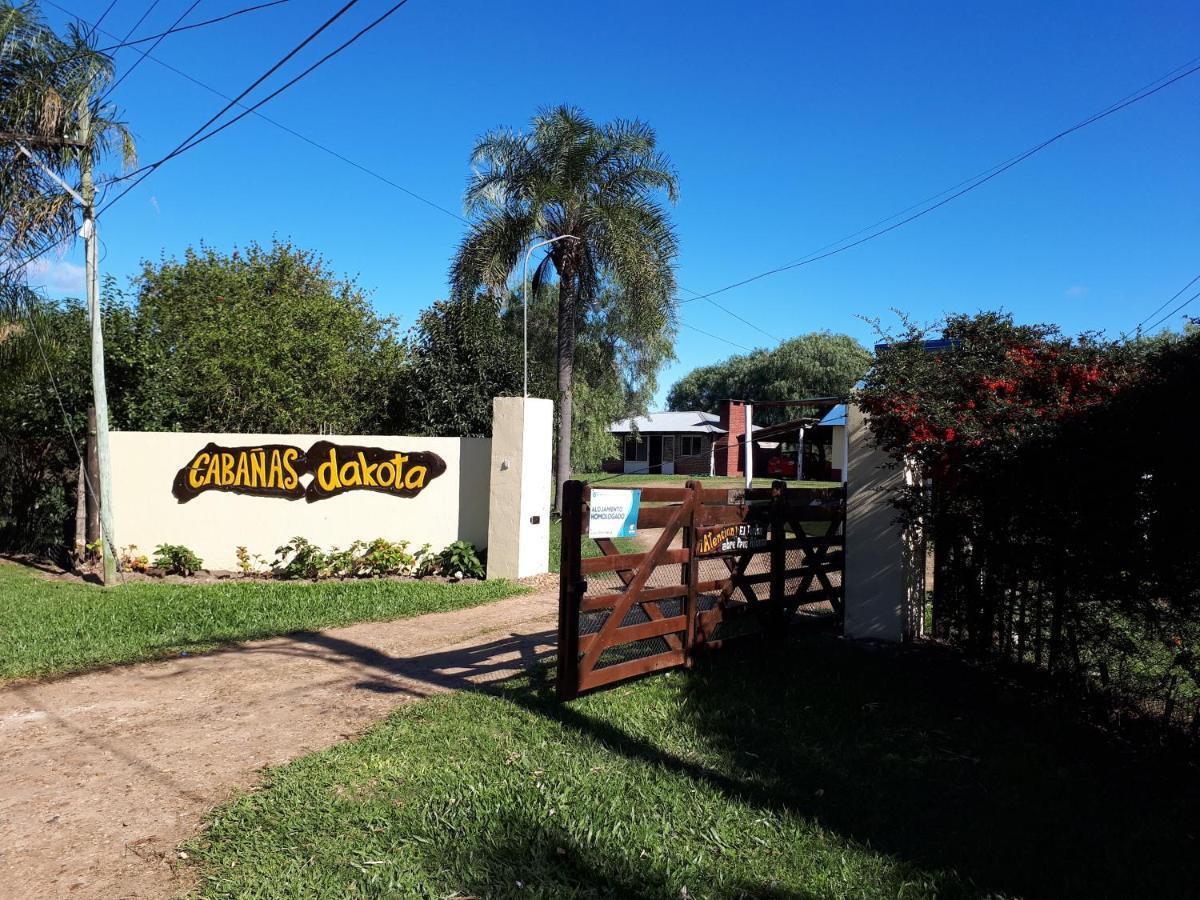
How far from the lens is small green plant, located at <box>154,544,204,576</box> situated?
11562 mm

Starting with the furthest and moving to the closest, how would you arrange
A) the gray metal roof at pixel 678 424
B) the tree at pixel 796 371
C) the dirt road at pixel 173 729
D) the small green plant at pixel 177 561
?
the tree at pixel 796 371 < the gray metal roof at pixel 678 424 < the small green plant at pixel 177 561 < the dirt road at pixel 173 729

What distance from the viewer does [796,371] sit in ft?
190

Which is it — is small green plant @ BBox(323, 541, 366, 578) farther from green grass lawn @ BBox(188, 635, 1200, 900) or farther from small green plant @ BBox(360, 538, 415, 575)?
green grass lawn @ BBox(188, 635, 1200, 900)

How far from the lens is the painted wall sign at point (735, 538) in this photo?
276 inches

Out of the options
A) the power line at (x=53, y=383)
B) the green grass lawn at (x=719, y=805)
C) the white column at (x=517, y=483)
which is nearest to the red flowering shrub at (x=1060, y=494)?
the green grass lawn at (x=719, y=805)

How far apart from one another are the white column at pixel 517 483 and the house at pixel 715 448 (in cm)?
3033

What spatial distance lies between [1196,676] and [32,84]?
1323cm

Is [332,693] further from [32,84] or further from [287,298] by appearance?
[287,298]

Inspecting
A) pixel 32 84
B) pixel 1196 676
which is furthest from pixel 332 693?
pixel 32 84

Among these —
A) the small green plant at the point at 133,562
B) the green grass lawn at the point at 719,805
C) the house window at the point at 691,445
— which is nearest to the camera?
the green grass lawn at the point at 719,805

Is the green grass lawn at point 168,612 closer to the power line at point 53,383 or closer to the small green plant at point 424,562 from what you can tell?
the small green plant at point 424,562

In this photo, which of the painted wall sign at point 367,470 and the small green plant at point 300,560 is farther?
the painted wall sign at point 367,470

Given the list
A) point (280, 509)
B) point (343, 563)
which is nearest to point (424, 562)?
point (343, 563)

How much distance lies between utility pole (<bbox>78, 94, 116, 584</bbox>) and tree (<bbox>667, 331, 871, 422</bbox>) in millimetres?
44638
